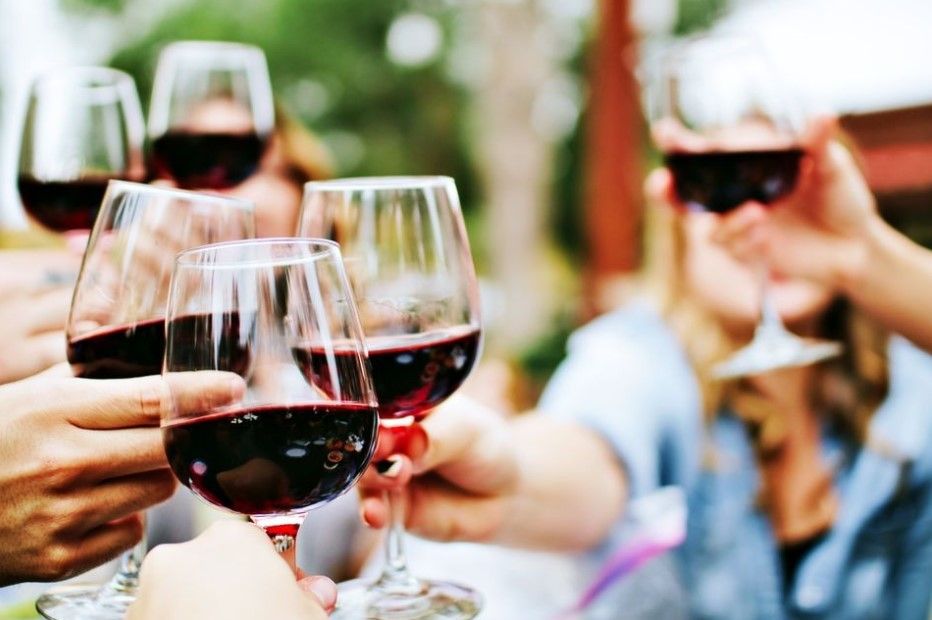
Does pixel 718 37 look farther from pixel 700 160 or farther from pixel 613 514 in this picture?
pixel 613 514

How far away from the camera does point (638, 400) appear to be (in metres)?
1.98

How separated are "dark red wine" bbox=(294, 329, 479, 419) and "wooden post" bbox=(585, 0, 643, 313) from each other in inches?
179

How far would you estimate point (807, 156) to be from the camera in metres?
1.67

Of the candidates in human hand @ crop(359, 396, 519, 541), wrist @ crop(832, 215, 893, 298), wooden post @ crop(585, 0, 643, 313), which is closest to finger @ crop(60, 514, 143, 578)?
human hand @ crop(359, 396, 519, 541)

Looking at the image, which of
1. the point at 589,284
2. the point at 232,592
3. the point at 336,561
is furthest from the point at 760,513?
the point at 589,284

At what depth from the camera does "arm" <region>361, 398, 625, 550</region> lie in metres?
1.25

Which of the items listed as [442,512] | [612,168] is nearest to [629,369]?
[442,512]

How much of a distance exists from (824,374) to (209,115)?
1308 millimetres

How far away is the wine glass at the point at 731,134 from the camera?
1656mm

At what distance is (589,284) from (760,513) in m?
4.15

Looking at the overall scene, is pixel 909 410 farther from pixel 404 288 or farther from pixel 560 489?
pixel 404 288

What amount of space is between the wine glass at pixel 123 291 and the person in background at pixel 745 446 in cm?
77

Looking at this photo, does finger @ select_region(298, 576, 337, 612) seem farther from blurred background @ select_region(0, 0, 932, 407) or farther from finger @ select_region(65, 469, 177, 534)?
blurred background @ select_region(0, 0, 932, 407)

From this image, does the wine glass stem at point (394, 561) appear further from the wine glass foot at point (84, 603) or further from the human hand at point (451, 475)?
the wine glass foot at point (84, 603)
